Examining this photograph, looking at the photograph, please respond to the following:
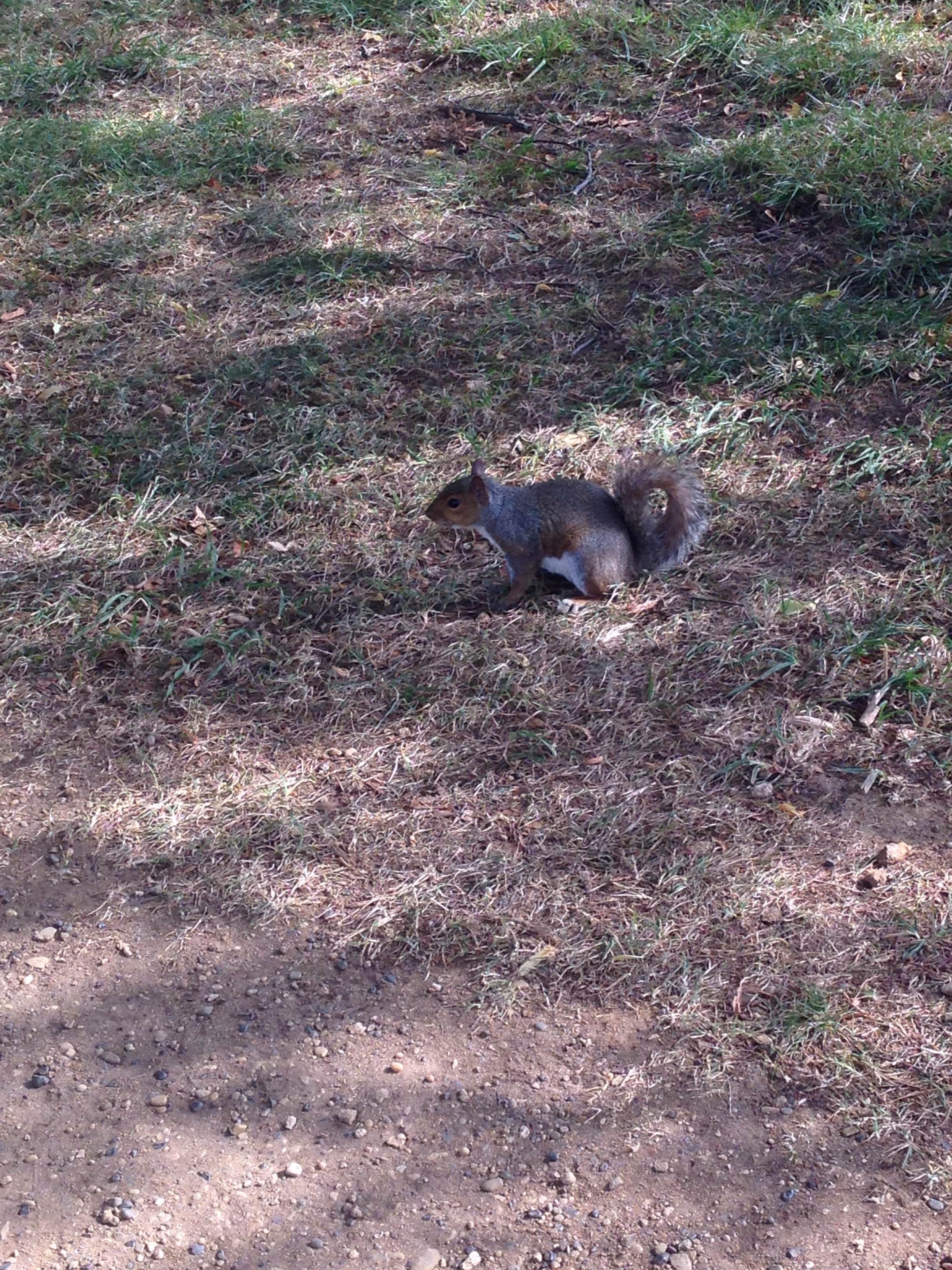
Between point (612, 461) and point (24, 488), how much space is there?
7.01 ft

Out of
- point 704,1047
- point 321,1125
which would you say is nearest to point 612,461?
point 704,1047

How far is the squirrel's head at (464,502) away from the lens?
12.6 feet

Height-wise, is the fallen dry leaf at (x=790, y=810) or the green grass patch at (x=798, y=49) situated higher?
the green grass patch at (x=798, y=49)

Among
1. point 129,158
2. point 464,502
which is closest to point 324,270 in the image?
point 129,158

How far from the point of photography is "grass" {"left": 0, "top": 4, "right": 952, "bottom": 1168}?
298 cm

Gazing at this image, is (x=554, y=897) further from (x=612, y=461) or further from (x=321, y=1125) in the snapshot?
(x=612, y=461)

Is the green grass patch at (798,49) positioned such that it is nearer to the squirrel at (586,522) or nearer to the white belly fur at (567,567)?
the squirrel at (586,522)

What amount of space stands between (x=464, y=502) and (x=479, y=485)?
0.08m

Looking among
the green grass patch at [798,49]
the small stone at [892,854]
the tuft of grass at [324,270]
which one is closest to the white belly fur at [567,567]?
the small stone at [892,854]

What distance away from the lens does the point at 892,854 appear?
3.00 m

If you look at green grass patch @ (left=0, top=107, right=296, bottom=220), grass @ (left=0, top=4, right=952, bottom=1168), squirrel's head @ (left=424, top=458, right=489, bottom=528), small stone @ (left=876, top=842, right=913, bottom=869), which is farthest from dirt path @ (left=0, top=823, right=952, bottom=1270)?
green grass patch @ (left=0, top=107, right=296, bottom=220)

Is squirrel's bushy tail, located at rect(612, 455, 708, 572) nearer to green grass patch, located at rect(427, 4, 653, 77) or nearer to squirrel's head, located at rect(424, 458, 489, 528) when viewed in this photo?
squirrel's head, located at rect(424, 458, 489, 528)

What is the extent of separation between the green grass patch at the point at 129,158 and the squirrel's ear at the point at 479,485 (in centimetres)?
291

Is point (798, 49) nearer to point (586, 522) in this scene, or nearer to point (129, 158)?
point (129, 158)
